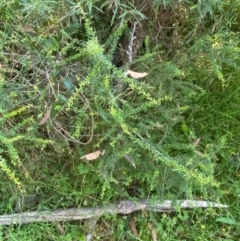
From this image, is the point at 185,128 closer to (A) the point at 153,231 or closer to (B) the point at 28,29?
(A) the point at 153,231

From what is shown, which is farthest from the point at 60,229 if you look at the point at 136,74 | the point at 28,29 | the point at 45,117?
the point at 28,29

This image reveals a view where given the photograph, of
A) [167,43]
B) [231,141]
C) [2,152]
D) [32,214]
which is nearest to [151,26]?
[167,43]

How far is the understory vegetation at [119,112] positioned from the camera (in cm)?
173

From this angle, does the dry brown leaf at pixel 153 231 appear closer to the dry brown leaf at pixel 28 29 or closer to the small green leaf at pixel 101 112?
the small green leaf at pixel 101 112

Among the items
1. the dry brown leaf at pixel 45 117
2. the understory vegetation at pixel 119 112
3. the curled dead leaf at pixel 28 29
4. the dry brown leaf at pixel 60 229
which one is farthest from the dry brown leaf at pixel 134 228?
the curled dead leaf at pixel 28 29

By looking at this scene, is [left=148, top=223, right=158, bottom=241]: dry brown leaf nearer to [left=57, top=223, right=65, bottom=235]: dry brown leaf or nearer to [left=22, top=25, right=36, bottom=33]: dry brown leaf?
[left=57, top=223, right=65, bottom=235]: dry brown leaf

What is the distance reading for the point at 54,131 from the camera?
182 centimetres

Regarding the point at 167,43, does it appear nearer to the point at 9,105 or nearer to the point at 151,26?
the point at 151,26

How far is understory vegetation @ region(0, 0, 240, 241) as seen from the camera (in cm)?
173

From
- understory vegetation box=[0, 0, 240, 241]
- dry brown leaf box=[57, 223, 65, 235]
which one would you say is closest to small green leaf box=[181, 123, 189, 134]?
understory vegetation box=[0, 0, 240, 241]

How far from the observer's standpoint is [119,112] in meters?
1.70

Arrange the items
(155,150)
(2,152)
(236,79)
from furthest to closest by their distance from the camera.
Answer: (236,79)
(2,152)
(155,150)

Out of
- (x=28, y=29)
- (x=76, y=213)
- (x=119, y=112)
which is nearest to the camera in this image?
(x=119, y=112)

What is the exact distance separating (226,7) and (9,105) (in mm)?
931
